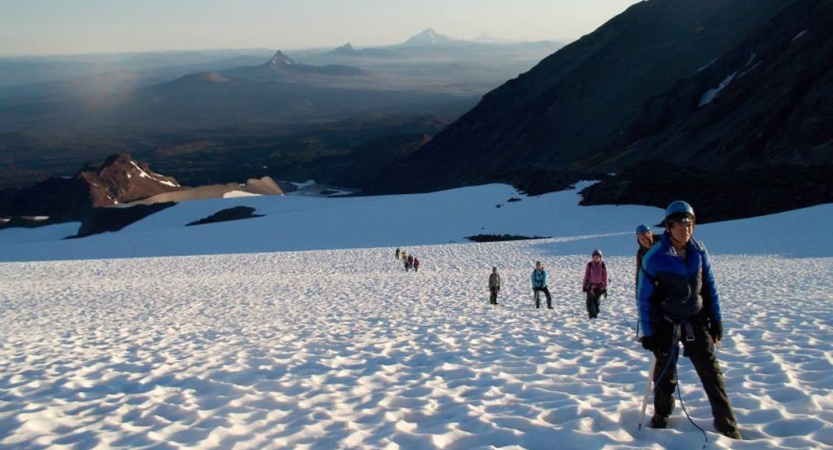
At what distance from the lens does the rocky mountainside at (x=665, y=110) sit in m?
48.0

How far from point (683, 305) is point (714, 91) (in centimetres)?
7243

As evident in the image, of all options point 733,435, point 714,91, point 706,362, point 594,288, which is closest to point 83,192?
point 714,91

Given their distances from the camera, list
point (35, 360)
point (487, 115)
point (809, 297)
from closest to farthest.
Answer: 1. point (35, 360)
2. point (809, 297)
3. point (487, 115)

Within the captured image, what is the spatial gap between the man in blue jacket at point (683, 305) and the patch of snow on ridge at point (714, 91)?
228 feet

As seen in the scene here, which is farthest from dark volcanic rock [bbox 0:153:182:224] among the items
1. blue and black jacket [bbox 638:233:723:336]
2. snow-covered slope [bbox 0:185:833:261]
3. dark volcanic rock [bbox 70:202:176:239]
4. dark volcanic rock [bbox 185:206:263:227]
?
blue and black jacket [bbox 638:233:723:336]

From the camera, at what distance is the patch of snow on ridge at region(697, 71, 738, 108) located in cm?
6925

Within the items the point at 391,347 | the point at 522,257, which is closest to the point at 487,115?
the point at 522,257

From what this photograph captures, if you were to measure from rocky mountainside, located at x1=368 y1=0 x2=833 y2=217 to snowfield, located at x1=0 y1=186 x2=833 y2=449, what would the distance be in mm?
26765

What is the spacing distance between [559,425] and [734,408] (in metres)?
1.63

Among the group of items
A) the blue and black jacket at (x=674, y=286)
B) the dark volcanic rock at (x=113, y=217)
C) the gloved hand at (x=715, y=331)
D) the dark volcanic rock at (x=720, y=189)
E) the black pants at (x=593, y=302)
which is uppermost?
the dark volcanic rock at (x=720, y=189)

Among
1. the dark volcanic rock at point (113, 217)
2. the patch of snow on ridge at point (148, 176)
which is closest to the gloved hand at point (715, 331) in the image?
the dark volcanic rock at point (113, 217)

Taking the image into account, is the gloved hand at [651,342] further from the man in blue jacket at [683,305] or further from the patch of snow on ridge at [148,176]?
the patch of snow on ridge at [148,176]

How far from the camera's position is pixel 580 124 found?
315 ft

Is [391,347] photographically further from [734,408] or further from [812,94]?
[812,94]
